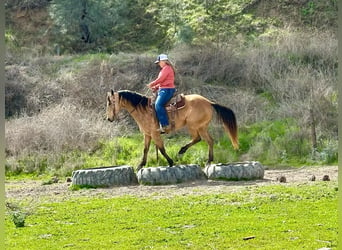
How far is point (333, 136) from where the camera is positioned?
16.9 metres

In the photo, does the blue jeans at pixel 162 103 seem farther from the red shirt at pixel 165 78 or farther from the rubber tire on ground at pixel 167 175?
the rubber tire on ground at pixel 167 175

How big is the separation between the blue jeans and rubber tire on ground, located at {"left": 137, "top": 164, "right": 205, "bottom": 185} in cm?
117

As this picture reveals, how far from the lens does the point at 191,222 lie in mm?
8367

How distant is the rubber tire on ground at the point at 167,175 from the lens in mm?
12642

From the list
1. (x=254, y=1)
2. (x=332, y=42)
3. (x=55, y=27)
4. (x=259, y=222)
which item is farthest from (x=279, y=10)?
(x=259, y=222)

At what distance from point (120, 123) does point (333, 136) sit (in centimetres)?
623

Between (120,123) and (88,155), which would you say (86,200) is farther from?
(120,123)

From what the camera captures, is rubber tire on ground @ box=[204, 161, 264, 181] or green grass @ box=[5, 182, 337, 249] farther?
rubber tire on ground @ box=[204, 161, 264, 181]

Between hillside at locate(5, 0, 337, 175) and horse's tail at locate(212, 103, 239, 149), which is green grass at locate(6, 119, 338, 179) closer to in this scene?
hillside at locate(5, 0, 337, 175)

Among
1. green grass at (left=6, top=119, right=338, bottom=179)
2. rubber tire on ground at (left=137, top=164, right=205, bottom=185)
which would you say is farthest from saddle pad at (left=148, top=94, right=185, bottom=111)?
green grass at (left=6, top=119, right=338, bottom=179)

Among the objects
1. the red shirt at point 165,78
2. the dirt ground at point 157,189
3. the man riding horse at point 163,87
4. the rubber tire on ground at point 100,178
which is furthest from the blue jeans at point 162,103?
the dirt ground at point 157,189

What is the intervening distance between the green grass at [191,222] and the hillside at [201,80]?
5553mm

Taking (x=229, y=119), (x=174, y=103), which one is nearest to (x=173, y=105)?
(x=174, y=103)

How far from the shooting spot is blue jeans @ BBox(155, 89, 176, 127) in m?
13.4
